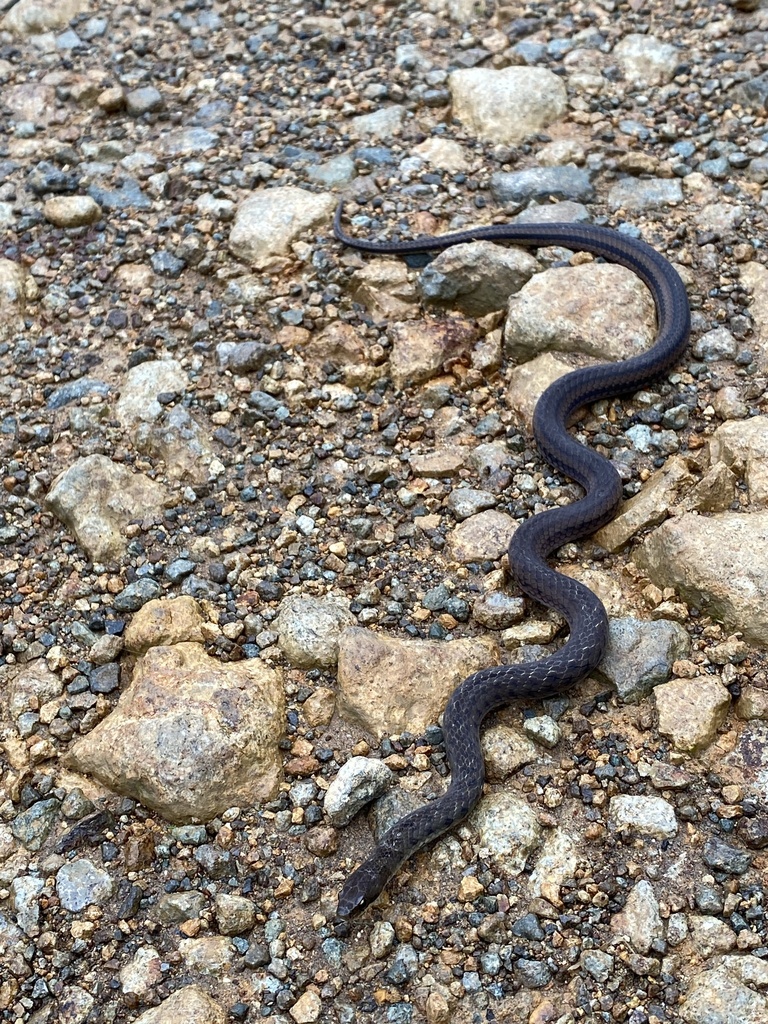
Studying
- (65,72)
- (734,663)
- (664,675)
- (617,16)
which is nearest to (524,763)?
(664,675)

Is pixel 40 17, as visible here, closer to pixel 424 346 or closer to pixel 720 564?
pixel 424 346

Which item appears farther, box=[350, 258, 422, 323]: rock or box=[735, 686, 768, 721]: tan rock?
box=[350, 258, 422, 323]: rock

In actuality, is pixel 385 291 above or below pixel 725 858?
above

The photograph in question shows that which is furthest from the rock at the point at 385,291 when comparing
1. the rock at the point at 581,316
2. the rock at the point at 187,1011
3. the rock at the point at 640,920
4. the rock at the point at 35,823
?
the rock at the point at 187,1011

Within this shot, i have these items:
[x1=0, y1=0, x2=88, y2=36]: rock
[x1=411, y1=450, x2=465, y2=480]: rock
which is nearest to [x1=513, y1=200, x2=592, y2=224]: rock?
[x1=411, y1=450, x2=465, y2=480]: rock

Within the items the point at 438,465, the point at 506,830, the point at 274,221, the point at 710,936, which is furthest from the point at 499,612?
the point at 274,221

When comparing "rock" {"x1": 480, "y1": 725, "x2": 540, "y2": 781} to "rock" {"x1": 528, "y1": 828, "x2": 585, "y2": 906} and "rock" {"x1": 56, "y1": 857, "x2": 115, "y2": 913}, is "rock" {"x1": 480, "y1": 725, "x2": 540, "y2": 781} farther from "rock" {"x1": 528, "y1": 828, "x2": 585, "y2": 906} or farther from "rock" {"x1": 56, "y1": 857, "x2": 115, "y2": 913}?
"rock" {"x1": 56, "y1": 857, "x2": 115, "y2": 913}
